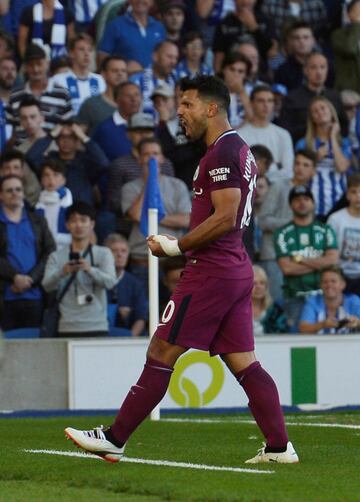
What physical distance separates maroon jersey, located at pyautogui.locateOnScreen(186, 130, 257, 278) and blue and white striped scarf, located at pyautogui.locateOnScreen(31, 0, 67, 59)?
1057 cm

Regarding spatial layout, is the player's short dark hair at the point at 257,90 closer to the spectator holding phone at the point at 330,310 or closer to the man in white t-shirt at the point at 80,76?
the man in white t-shirt at the point at 80,76

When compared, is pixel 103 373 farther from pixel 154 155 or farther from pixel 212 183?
pixel 212 183

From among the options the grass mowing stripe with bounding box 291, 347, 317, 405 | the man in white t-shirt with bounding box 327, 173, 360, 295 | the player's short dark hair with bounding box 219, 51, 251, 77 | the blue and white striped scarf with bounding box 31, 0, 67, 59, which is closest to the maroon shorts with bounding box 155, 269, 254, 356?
the grass mowing stripe with bounding box 291, 347, 317, 405

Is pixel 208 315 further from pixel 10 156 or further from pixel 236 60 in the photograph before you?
pixel 236 60

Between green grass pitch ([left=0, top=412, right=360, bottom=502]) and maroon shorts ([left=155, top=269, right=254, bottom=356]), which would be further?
maroon shorts ([left=155, top=269, right=254, bottom=356])

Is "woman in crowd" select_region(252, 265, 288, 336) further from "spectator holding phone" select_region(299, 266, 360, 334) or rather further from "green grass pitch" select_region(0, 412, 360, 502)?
"green grass pitch" select_region(0, 412, 360, 502)

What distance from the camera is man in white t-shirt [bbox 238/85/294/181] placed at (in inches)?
719

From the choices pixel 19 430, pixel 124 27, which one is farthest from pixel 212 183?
pixel 124 27

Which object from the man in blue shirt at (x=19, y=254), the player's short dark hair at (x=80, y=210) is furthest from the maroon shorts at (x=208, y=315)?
the man in blue shirt at (x=19, y=254)

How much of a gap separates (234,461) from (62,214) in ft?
26.2

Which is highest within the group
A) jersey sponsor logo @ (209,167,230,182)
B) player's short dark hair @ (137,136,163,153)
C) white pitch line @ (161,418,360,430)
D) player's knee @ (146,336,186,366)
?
player's short dark hair @ (137,136,163,153)

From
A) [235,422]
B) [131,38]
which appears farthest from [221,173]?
[131,38]

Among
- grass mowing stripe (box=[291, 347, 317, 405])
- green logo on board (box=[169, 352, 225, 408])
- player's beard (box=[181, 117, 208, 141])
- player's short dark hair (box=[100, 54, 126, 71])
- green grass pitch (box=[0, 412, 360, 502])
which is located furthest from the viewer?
player's short dark hair (box=[100, 54, 126, 71])

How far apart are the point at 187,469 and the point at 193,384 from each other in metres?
6.54
